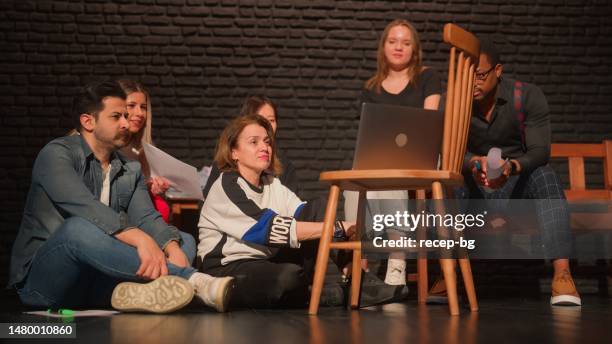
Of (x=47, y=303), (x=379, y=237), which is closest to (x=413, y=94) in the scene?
(x=379, y=237)

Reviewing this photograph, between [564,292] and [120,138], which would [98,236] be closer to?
[120,138]

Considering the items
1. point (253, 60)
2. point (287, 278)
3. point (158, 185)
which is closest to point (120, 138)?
point (158, 185)

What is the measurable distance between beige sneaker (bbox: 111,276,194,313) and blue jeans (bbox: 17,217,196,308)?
0.07m

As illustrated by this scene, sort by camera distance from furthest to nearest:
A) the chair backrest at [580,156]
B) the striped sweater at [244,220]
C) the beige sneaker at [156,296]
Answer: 1. the chair backrest at [580,156]
2. the striped sweater at [244,220]
3. the beige sneaker at [156,296]

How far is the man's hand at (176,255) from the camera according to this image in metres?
2.57

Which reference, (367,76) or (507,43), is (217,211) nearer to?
(367,76)

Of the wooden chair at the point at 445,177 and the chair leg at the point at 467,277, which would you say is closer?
the wooden chair at the point at 445,177

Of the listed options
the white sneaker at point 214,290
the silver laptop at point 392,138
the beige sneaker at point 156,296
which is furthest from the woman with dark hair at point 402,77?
the beige sneaker at point 156,296

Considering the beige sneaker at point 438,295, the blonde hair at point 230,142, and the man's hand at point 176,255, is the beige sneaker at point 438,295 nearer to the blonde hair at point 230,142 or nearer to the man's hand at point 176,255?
the blonde hair at point 230,142

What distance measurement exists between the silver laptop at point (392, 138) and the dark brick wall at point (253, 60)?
7.12ft

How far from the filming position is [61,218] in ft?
8.56

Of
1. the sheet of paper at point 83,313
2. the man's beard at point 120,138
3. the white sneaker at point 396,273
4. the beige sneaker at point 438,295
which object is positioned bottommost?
the sheet of paper at point 83,313

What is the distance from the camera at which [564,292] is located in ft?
9.51

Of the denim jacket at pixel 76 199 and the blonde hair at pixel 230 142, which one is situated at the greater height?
the blonde hair at pixel 230 142
